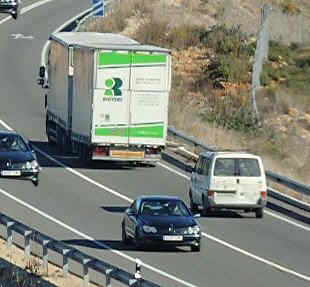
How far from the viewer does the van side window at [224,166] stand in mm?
33844

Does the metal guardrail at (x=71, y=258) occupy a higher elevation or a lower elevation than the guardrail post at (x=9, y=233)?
higher

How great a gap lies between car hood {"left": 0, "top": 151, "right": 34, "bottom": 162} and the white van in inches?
230

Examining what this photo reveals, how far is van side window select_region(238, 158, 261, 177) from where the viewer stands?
1334 inches

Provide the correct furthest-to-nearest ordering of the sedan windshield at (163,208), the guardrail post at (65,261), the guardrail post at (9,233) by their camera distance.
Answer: the sedan windshield at (163,208), the guardrail post at (9,233), the guardrail post at (65,261)

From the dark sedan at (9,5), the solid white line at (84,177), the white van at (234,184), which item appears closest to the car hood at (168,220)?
the white van at (234,184)

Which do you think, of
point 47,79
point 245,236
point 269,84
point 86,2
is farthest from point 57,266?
point 86,2

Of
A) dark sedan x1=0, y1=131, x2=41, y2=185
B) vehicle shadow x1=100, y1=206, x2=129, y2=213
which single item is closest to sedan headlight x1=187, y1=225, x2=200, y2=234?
vehicle shadow x1=100, y1=206, x2=129, y2=213

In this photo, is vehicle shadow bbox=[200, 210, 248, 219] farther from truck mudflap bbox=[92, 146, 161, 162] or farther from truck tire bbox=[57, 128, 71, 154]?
truck tire bbox=[57, 128, 71, 154]

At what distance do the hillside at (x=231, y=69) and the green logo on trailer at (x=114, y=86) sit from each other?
6157 millimetres

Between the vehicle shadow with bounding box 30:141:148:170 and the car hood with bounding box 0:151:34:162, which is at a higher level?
the car hood with bounding box 0:151:34:162

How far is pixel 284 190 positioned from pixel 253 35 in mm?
29429

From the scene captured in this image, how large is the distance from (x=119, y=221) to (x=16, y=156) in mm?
5654

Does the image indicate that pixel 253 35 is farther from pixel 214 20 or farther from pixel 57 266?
pixel 57 266

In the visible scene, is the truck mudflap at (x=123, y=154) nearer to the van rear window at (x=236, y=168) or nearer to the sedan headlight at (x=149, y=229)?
the van rear window at (x=236, y=168)
